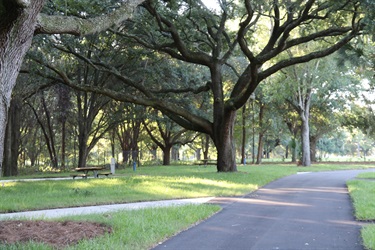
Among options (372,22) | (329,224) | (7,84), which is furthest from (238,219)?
(372,22)

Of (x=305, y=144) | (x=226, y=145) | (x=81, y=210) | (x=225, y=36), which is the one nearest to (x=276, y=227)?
(x=81, y=210)

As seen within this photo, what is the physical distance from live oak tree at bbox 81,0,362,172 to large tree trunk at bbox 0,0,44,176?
1198 cm

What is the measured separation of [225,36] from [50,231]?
17.9 m

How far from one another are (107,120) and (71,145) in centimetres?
1940

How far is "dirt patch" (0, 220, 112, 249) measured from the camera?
6.10 metres

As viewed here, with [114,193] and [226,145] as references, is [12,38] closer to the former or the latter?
[114,193]

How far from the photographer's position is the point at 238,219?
871cm

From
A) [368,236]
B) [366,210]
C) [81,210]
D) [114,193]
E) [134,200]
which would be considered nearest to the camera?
[368,236]

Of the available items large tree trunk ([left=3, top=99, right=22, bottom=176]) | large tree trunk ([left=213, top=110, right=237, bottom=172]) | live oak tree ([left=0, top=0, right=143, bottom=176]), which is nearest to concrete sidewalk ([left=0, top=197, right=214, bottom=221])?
live oak tree ([left=0, top=0, right=143, bottom=176])

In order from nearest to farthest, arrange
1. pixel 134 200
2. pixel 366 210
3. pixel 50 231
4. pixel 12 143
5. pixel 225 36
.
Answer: pixel 50 231
pixel 366 210
pixel 134 200
pixel 225 36
pixel 12 143

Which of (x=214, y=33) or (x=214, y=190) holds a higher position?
(x=214, y=33)

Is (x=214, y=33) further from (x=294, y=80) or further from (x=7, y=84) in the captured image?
(x=7, y=84)

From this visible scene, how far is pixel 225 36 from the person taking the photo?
74.3 feet

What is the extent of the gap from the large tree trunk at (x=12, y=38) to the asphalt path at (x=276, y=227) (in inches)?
133
